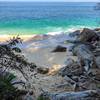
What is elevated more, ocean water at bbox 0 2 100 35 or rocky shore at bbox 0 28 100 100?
rocky shore at bbox 0 28 100 100

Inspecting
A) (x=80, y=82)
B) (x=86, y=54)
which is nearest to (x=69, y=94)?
(x=80, y=82)

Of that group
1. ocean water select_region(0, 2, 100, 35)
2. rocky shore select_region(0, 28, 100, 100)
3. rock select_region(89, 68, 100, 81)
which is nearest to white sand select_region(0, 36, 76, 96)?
rocky shore select_region(0, 28, 100, 100)

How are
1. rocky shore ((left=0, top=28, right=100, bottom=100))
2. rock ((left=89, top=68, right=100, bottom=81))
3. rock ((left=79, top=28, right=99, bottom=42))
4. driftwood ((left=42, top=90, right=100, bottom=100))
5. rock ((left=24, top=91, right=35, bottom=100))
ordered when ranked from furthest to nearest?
rock ((left=79, top=28, right=99, bottom=42)) < rock ((left=89, top=68, right=100, bottom=81)) < rock ((left=24, top=91, right=35, bottom=100)) < rocky shore ((left=0, top=28, right=100, bottom=100)) < driftwood ((left=42, top=90, right=100, bottom=100))

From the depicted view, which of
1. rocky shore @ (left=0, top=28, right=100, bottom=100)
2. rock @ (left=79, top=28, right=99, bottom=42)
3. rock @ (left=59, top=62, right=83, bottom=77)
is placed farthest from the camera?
rock @ (left=79, top=28, right=99, bottom=42)

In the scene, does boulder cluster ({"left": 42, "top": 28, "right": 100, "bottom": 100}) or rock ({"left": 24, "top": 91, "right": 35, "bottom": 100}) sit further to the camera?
rock ({"left": 24, "top": 91, "right": 35, "bottom": 100})

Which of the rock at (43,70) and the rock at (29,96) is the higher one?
the rock at (29,96)

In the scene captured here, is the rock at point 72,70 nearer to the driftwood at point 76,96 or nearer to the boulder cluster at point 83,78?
the boulder cluster at point 83,78

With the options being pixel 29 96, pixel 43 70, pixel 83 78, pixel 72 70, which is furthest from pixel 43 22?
pixel 29 96

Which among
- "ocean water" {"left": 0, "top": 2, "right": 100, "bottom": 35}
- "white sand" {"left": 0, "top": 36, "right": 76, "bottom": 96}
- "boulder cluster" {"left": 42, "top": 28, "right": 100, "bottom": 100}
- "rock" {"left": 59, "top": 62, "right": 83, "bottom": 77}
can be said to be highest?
"boulder cluster" {"left": 42, "top": 28, "right": 100, "bottom": 100}

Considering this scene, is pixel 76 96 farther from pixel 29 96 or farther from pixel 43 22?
pixel 43 22

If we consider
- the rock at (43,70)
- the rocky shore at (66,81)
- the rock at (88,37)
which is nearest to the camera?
the rocky shore at (66,81)

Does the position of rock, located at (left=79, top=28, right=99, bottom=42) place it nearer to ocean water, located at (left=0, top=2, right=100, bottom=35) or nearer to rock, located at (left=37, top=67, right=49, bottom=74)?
rock, located at (left=37, top=67, right=49, bottom=74)

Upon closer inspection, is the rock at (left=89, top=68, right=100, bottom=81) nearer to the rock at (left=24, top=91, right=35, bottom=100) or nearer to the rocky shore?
the rocky shore

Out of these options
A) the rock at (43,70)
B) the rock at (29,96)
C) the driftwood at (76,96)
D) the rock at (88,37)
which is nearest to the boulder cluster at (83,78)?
the driftwood at (76,96)
